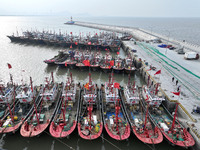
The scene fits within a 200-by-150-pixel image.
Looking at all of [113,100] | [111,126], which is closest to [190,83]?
[113,100]

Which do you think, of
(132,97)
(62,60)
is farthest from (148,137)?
(62,60)

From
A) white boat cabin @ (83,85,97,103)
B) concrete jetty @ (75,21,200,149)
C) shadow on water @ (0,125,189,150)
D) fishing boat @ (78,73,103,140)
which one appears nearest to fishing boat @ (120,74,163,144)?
shadow on water @ (0,125,189,150)

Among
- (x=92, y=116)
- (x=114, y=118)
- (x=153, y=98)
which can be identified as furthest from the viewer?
(x=153, y=98)

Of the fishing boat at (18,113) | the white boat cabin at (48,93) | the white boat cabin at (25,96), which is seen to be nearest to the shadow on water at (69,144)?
the fishing boat at (18,113)

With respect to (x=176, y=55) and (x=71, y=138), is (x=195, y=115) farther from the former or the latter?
(x=176, y=55)

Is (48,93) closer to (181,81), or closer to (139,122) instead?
(139,122)

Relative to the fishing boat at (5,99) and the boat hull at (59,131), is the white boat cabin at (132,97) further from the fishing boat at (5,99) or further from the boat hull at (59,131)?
the fishing boat at (5,99)
